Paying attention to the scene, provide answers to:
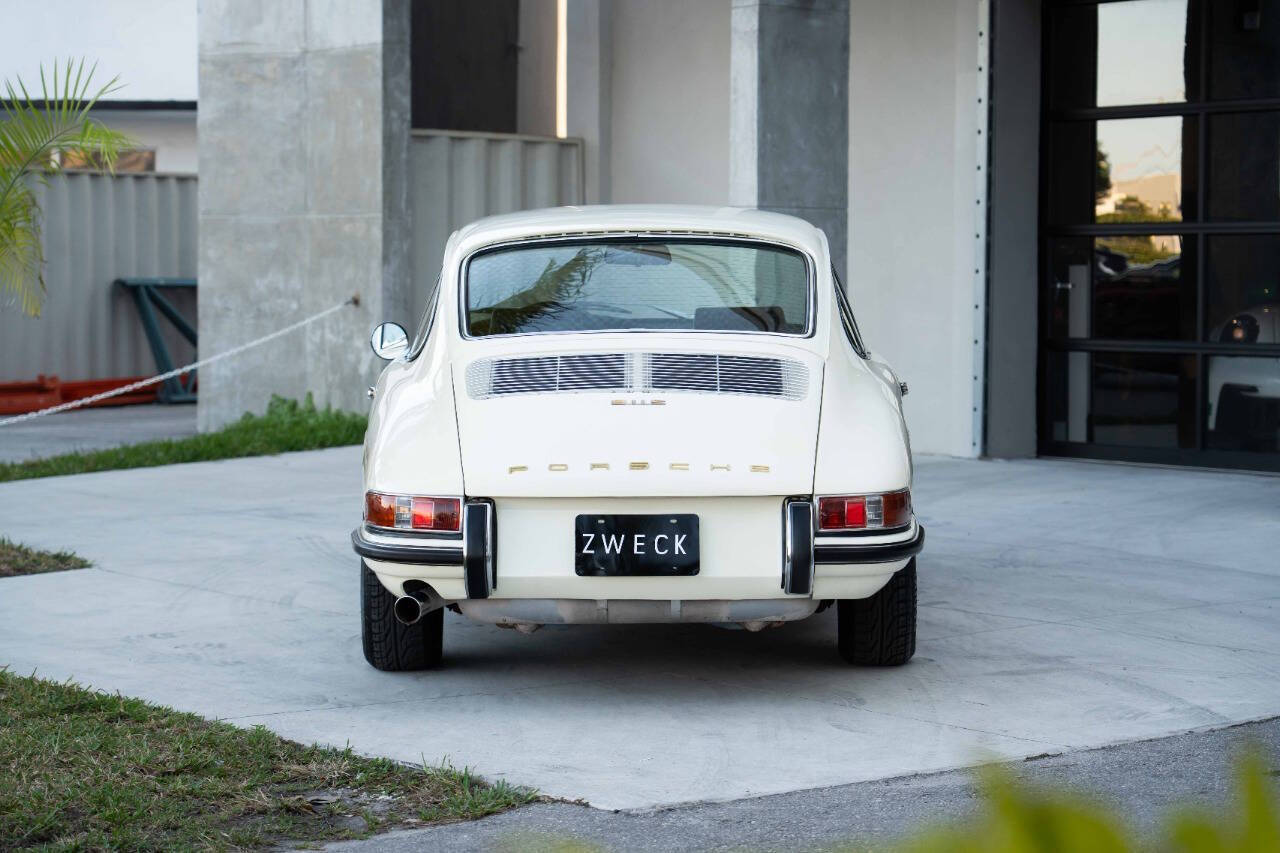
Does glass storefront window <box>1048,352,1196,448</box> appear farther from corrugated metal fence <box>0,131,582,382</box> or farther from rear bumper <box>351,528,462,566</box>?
corrugated metal fence <box>0,131,582,382</box>

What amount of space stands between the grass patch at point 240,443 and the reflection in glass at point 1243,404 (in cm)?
629

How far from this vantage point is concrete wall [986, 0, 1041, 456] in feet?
39.1

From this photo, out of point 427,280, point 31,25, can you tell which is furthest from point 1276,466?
point 31,25

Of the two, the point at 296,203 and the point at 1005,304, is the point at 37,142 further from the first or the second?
the point at 1005,304

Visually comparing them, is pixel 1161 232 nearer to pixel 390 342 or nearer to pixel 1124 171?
pixel 1124 171

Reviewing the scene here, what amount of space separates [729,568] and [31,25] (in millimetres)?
25731

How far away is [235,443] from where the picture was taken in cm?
1266

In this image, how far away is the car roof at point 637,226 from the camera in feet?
19.9

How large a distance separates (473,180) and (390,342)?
8137 millimetres

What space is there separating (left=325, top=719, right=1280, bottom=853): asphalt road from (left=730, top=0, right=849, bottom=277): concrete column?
250 inches

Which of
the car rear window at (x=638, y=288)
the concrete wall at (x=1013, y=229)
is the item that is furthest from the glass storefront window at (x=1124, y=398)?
the car rear window at (x=638, y=288)

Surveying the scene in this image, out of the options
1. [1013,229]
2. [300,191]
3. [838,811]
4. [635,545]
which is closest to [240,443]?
[300,191]

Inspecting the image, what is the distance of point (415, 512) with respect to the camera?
5137 millimetres

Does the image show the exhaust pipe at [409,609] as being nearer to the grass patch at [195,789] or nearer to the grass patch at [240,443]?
the grass patch at [195,789]
